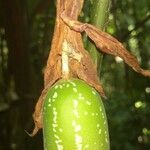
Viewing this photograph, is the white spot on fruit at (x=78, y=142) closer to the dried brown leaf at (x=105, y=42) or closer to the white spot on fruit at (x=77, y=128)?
the white spot on fruit at (x=77, y=128)

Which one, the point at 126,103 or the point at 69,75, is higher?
the point at 69,75

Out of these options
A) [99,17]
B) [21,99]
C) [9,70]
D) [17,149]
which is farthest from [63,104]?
[17,149]

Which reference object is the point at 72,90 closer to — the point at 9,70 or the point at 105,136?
the point at 105,136

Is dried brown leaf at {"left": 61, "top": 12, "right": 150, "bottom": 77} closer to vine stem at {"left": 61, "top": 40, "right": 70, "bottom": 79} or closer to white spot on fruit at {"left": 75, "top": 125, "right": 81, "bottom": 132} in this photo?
vine stem at {"left": 61, "top": 40, "right": 70, "bottom": 79}

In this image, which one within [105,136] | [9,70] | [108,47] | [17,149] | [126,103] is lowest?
[17,149]

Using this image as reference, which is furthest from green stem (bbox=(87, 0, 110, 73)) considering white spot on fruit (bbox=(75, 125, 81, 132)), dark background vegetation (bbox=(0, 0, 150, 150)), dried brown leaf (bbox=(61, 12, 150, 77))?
dark background vegetation (bbox=(0, 0, 150, 150))

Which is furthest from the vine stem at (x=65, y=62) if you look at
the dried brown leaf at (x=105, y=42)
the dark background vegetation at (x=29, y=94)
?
the dark background vegetation at (x=29, y=94)
